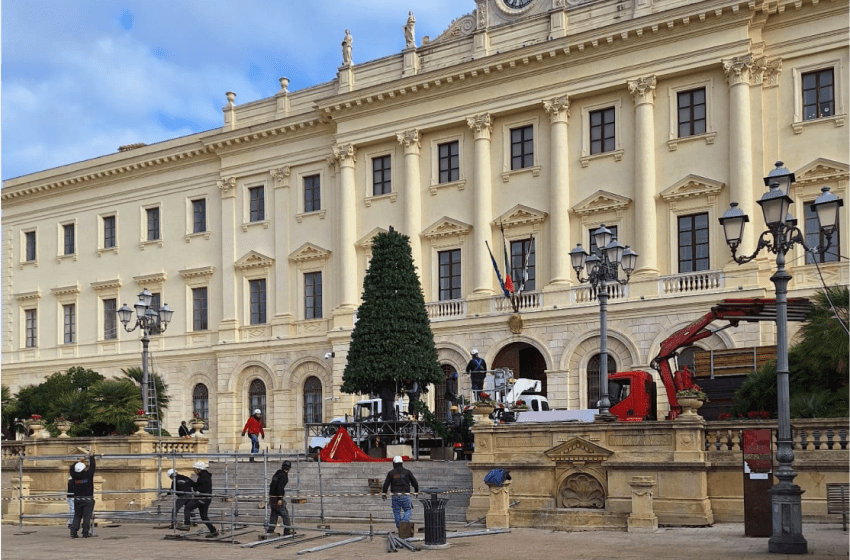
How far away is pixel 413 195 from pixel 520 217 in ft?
15.6

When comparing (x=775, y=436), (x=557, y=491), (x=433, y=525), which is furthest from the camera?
(x=557, y=491)

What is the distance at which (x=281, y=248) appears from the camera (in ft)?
145

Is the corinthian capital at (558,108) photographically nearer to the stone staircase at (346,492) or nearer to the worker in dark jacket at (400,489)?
the stone staircase at (346,492)

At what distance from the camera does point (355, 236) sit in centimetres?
4178

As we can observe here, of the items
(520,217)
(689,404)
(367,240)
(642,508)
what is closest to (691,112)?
(520,217)

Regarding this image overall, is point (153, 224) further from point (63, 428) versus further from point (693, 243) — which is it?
point (693, 243)

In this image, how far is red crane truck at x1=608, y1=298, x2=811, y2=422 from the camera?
24.8 m

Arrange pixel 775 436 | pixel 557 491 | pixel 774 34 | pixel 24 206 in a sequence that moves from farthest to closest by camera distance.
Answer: pixel 24 206 < pixel 774 34 < pixel 557 491 < pixel 775 436

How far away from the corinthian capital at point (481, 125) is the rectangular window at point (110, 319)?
69.9 ft

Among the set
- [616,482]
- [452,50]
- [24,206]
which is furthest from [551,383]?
[24,206]

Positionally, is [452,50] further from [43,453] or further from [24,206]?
[24,206]

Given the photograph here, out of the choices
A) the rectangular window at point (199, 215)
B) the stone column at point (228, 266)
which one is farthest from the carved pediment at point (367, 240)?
the rectangular window at point (199, 215)

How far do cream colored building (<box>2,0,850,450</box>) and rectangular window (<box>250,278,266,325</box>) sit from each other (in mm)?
156

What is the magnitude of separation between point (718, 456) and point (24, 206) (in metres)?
44.2
